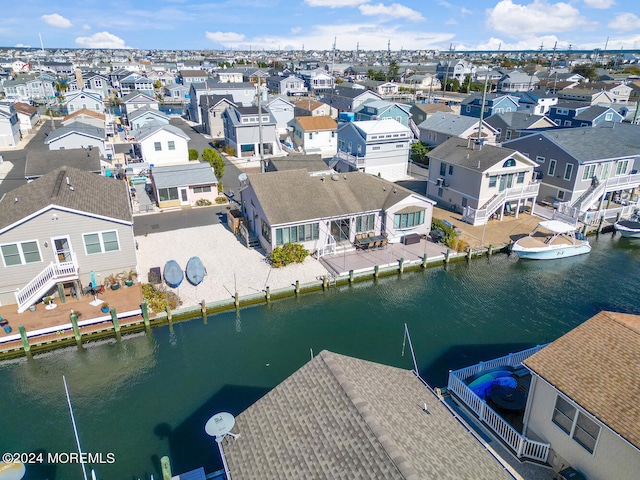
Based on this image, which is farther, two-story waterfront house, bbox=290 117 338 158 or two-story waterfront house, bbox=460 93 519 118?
two-story waterfront house, bbox=460 93 519 118

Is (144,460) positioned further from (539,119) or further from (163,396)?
(539,119)

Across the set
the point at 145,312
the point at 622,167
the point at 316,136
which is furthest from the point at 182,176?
the point at 622,167

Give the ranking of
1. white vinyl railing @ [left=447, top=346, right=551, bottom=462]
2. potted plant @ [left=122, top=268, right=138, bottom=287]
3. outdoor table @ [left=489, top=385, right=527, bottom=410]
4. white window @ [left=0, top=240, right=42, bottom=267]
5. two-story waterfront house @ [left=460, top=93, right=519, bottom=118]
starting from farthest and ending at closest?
two-story waterfront house @ [left=460, top=93, right=519, bottom=118] < potted plant @ [left=122, top=268, right=138, bottom=287] < white window @ [left=0, top=240, right=42, bottom=267] < outdoor table @ [left=489, top=385, right=527, bottom=410] < white vinyl railing @ [left=447, top=346, right=551, bottom=462]

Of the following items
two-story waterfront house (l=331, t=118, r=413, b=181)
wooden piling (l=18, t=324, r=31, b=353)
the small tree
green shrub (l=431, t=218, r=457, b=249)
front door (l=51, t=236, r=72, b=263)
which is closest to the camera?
wooden piling (l=18, t=324, r=31, b=353)

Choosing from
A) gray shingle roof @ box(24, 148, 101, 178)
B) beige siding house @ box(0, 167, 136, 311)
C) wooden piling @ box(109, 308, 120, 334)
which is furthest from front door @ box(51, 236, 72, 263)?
gray shingle roof @ box(24, 148, 101, 178)

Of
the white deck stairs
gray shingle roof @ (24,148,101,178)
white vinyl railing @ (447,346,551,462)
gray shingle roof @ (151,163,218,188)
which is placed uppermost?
gray shingle roof @ (24,148,101,178)

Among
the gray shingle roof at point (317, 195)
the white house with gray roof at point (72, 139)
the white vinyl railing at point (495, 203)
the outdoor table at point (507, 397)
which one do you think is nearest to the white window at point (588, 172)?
the white vinyl railing at point (495, 203)

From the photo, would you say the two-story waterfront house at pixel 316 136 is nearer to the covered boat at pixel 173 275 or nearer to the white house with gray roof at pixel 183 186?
the white house with gray roof at pixel 183 186

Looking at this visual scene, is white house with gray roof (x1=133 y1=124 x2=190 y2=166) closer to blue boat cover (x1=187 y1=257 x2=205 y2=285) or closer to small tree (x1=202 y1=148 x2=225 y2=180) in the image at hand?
small tree (x1=202 y1=148 x2=225 y2=180)
